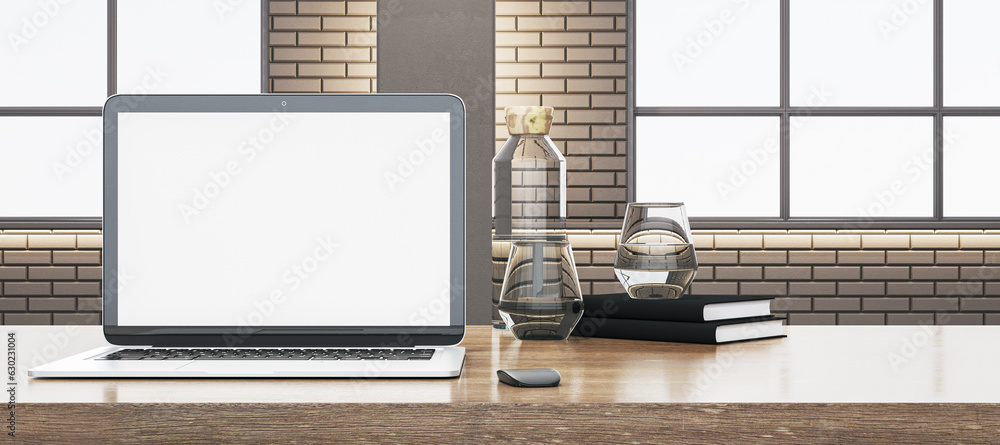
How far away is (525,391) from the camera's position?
0.69 metres

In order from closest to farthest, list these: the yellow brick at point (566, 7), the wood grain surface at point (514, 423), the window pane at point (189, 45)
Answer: the wood grain surface at point (514, 423) < the yellow brick at point (566, 7) < the window pane at point (189, 45)

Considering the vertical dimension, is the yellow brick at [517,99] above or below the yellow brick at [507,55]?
below

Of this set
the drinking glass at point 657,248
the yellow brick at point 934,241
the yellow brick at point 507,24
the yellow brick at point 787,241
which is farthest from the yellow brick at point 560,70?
the drinking glass at point 657,248

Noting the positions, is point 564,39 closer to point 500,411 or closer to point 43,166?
point 43,166

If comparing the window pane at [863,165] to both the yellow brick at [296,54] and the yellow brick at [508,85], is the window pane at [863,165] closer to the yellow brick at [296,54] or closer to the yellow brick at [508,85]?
the yellow brick at [508,85]

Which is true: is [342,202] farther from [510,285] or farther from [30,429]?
[30,429]

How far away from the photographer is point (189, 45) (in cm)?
411

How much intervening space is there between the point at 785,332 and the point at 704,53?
3149 mm

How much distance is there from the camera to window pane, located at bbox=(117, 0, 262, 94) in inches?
160

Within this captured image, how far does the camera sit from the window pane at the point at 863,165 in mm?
3992

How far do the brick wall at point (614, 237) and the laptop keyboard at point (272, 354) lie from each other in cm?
313

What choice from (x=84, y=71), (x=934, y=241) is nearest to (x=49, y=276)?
(x=84, y=71)


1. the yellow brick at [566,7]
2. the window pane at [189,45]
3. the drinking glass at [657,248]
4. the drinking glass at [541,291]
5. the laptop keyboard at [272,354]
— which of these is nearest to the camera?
the laptop keyboard at [272,354]

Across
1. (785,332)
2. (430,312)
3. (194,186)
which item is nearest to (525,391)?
(430,312)
